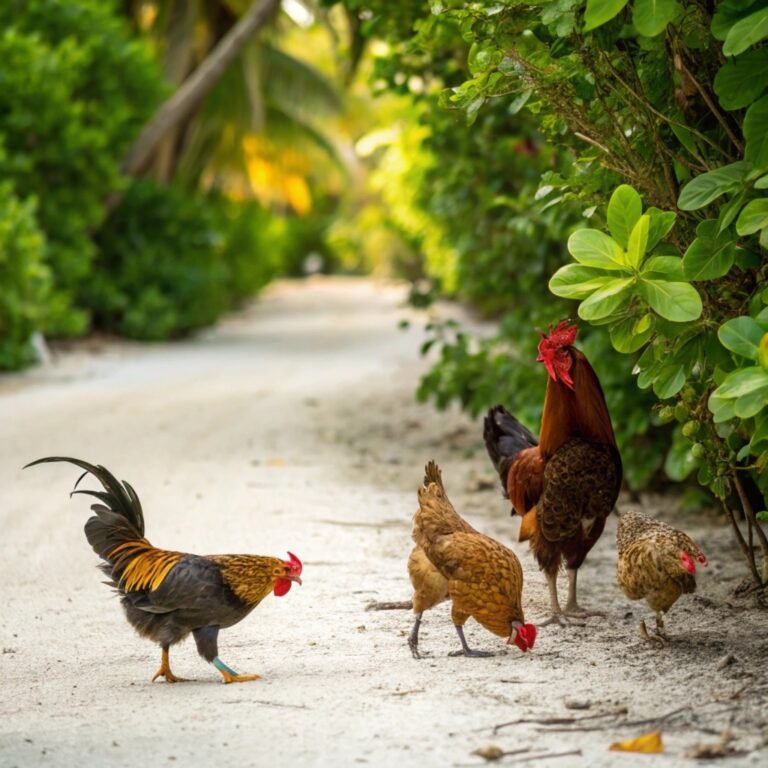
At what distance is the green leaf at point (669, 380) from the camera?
4449mm

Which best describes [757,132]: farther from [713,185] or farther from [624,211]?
[624,211]

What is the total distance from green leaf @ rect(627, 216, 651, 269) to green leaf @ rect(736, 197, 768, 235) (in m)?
0.30

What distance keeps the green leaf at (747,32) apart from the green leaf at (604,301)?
82 centimetres

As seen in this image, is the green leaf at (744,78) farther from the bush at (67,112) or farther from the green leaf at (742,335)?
the bush at (67,112)

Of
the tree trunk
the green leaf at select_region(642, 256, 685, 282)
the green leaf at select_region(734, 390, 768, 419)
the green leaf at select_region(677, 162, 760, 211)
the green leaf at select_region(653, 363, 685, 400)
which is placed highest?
the tree trunk

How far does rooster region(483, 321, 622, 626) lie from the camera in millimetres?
5559

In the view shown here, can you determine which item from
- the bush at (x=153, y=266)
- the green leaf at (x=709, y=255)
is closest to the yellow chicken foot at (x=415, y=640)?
the green leaf at (x=709, y=255)

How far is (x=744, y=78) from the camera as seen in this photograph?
12.9 ft

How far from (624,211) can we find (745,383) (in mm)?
806

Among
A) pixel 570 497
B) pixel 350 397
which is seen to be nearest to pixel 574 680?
pixel 570 497

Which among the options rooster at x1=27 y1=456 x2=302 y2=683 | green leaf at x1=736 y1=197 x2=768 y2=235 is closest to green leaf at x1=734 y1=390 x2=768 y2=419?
green leaf at x1=736 y1=197 x2=768 y2=235

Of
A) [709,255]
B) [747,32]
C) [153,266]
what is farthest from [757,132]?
[153,266]

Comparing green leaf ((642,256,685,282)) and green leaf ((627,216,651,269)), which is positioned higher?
green leaf ((627,216,651,269))

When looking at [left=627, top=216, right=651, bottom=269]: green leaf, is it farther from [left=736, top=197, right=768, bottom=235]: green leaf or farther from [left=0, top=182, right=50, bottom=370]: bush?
[left=0, top=182, right=50, bottom=370]: bush
